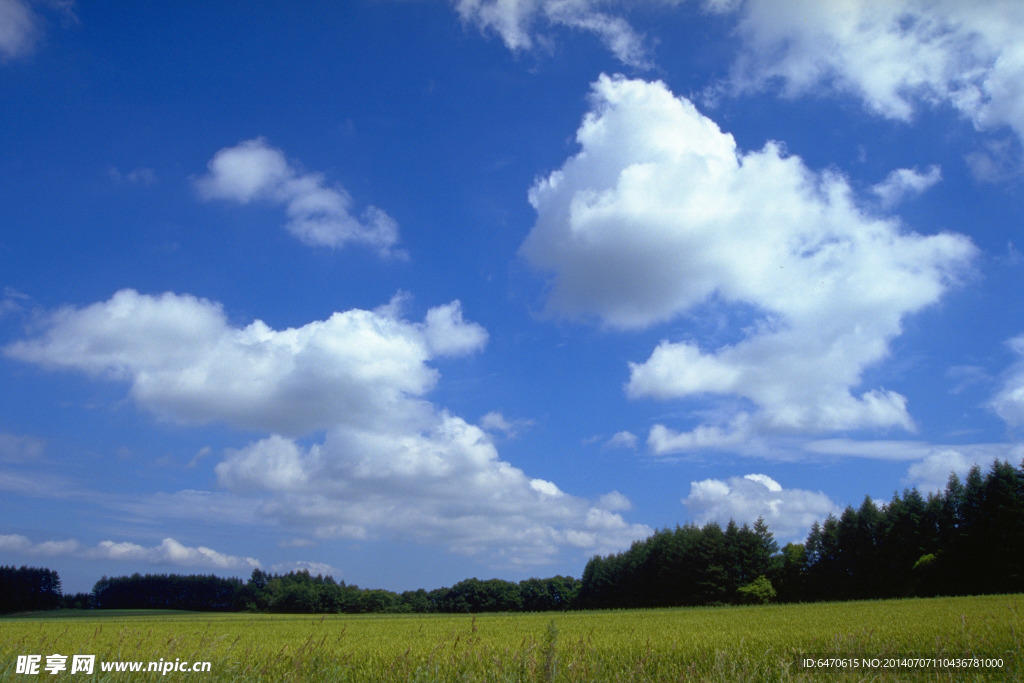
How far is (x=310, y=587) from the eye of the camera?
345 feet

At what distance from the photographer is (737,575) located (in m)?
81.2

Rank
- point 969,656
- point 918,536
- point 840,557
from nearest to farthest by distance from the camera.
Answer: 1. point 969,656
2. point 918,536
3. point 840,557

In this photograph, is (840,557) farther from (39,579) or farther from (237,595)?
(39,579)

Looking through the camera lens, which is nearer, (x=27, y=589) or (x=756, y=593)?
(x=756, y=593)

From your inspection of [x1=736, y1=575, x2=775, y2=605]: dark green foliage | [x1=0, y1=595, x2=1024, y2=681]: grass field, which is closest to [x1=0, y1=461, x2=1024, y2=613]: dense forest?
[x1=736, y1=575, x2=775, y2=605]: dark green foliage

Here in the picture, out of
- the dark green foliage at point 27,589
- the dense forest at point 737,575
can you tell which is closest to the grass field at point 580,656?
the dense forest at point 737,575

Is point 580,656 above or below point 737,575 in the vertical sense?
above

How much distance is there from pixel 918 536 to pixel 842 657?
6672 cm

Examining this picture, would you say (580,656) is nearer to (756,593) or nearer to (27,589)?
(756,593)

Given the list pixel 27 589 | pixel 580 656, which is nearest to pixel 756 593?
pixel 580 656

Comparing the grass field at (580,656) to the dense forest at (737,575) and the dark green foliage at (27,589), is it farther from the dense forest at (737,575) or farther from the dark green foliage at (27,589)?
the dark green foliage at (27,589)

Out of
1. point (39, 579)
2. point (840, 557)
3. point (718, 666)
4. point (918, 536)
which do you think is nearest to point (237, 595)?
point (39, 579)

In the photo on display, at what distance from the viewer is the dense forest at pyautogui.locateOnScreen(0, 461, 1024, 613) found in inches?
2290

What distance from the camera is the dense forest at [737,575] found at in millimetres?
58156
